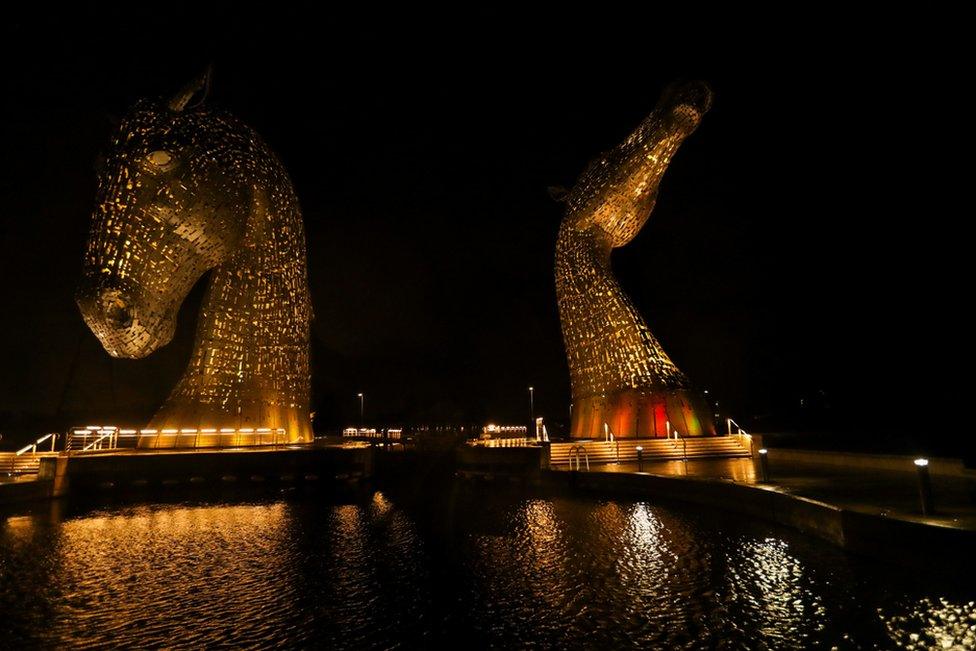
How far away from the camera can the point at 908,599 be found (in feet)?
15.7

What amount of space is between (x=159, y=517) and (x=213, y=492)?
289 cm

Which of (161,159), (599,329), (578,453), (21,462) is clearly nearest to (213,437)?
(21,462)

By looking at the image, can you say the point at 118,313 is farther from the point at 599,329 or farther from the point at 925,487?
the point at 925,487

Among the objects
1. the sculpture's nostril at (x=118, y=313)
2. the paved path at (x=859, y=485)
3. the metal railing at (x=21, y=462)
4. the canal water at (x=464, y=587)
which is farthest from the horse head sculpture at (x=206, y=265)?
the paved path at (x=859, y=485)

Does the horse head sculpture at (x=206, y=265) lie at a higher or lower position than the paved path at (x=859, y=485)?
higher

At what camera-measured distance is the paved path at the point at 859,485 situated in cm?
638

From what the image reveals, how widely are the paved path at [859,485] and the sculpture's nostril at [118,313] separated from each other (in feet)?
34.4

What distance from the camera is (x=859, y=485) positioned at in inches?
351

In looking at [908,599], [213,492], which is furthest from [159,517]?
[908,599]

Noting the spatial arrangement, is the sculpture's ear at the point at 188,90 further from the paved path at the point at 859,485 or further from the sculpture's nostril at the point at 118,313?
the paved path at the point at 859,485

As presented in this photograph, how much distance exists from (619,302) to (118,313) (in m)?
12.3

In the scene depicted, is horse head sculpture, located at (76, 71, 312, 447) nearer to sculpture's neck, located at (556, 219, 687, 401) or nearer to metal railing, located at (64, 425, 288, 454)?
metal railing, located at (64, 425, 288, 454)

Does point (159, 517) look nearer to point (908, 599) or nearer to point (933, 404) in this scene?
point (908, 599)

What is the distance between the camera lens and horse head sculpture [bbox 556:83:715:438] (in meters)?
15.5
